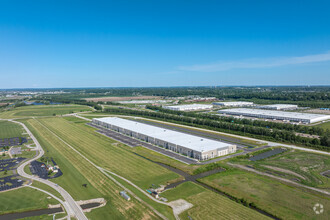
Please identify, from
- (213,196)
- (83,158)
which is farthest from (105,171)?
(213,196)

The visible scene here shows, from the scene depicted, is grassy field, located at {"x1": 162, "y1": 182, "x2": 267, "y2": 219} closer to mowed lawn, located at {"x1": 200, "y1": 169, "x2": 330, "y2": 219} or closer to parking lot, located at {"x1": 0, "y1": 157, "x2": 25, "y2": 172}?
mowed lawn, located at {"x1": 200, "y1": 169, "x2": 330, "y2": 219}

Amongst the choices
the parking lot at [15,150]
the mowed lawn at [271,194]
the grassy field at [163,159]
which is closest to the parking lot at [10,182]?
the parking lot at [15,150]

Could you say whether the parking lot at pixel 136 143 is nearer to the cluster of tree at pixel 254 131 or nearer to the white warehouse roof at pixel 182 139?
the white warehouse roof at pixel 182 139

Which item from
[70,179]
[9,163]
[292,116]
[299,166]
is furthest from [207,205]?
[292,116]

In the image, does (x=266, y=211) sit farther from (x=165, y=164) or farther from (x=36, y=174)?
(x=36, y=174)

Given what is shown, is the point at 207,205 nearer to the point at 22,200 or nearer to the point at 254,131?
the point at 22,200
